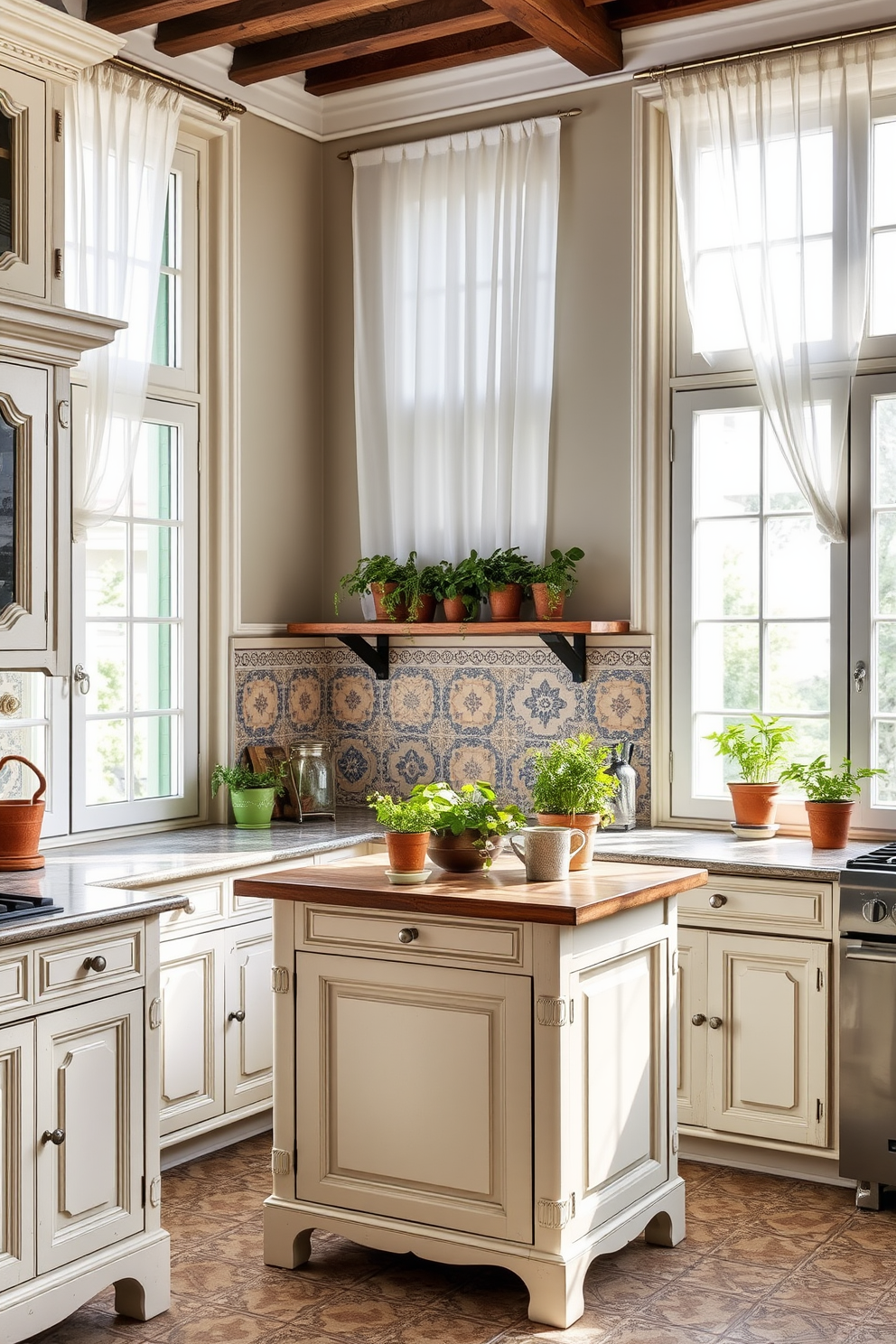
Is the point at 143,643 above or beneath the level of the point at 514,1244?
above

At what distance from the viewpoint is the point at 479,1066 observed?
10.9 feet

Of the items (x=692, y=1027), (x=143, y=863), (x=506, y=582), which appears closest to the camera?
(x=143, y=863)

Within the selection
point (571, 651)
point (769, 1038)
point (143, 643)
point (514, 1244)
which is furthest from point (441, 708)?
point (514, 1244)

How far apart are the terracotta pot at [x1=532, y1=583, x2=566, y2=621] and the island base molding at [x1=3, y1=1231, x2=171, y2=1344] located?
2.46 meters

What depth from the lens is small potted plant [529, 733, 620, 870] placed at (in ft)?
11.9

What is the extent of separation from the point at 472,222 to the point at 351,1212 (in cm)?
347

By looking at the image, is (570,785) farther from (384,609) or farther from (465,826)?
(384,609)

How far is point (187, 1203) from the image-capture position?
4.07 meters

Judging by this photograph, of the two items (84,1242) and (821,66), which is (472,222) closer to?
(821,66)

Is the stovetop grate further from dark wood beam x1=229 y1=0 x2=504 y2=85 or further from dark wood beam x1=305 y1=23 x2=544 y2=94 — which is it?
dark wood beam x1=305 y1=23 x2=544 y2=94

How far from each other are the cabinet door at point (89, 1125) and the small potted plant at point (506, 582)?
2.21 meters

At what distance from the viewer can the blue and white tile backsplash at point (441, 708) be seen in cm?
508

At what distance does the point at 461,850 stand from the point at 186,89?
292 centimetres

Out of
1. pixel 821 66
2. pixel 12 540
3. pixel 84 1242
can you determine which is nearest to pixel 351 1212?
pixel 84 1242
